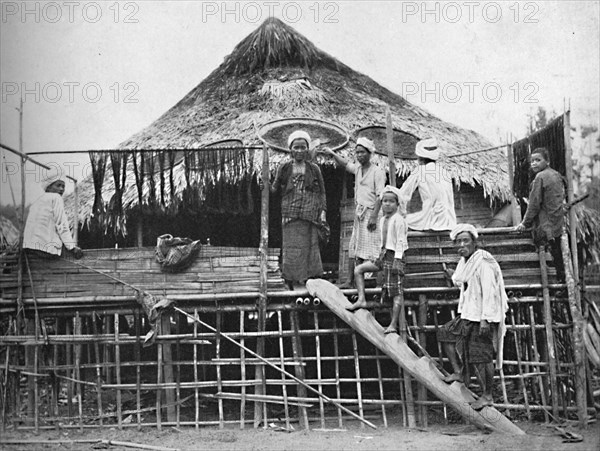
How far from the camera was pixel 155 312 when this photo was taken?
7355 millimetres

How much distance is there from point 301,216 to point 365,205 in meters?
0.82

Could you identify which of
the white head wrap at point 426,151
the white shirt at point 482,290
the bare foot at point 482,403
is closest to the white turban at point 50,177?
the white head wrap at point 426,151

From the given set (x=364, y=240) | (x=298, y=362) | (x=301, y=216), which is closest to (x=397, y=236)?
(x=364, y=240)

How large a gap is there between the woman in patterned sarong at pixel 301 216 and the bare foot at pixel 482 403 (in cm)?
238

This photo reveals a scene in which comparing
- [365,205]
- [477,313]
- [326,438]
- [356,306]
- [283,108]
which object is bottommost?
[326,438]

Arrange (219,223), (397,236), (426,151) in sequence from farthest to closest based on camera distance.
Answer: (219,223), (426,151), (397,236)

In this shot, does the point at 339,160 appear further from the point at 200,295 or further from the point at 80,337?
the point at 80,337

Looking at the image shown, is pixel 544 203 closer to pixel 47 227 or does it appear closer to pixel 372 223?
pixel 372 223

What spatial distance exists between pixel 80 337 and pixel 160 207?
6.52 ft

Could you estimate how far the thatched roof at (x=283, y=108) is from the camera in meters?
9.13

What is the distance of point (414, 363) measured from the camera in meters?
6.77

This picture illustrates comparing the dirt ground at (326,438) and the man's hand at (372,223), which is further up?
the man's hand at (372,223)

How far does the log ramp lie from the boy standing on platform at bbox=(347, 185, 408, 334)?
4.7 inches

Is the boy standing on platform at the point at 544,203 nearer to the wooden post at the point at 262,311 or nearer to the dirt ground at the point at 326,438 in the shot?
the dirt ground at the point at 326,438
